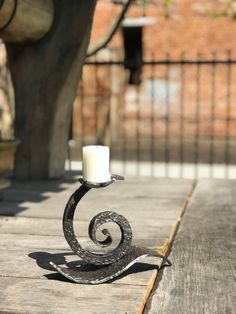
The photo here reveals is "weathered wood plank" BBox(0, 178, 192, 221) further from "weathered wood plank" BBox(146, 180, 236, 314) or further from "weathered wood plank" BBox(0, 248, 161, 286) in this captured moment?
"weathered wood plank" BBox(0, 248, 161, 286)

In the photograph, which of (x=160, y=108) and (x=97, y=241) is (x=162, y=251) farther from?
(x=160, y=108)

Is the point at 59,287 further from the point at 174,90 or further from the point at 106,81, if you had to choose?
the point at 174,90

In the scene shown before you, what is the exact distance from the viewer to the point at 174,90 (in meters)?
12.2

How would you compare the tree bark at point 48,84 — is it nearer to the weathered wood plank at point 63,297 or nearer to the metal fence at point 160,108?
the weathered wood plank at point 63,297

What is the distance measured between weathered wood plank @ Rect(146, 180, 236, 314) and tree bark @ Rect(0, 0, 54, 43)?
5.07 ft

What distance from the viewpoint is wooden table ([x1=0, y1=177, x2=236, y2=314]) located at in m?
1.78

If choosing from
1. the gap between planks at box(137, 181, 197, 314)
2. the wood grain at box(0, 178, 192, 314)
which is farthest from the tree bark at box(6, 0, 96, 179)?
the gap between planks at box(137, 181, 197, 314)

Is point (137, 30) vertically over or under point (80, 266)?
over

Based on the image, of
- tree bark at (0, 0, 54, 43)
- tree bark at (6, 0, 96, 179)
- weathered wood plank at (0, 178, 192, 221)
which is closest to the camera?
weathered wood plank at (0, 178, 192, 221)

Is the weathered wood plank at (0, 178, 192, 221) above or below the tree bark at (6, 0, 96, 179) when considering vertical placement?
below

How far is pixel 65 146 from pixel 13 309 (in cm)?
272

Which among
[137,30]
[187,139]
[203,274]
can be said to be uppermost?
[137,30]

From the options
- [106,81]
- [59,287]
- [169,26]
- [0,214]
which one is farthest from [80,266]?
[169,26]

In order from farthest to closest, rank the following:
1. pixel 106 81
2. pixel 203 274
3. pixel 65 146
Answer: pixel 106 81
pixel 65 146
pixel 203 274
